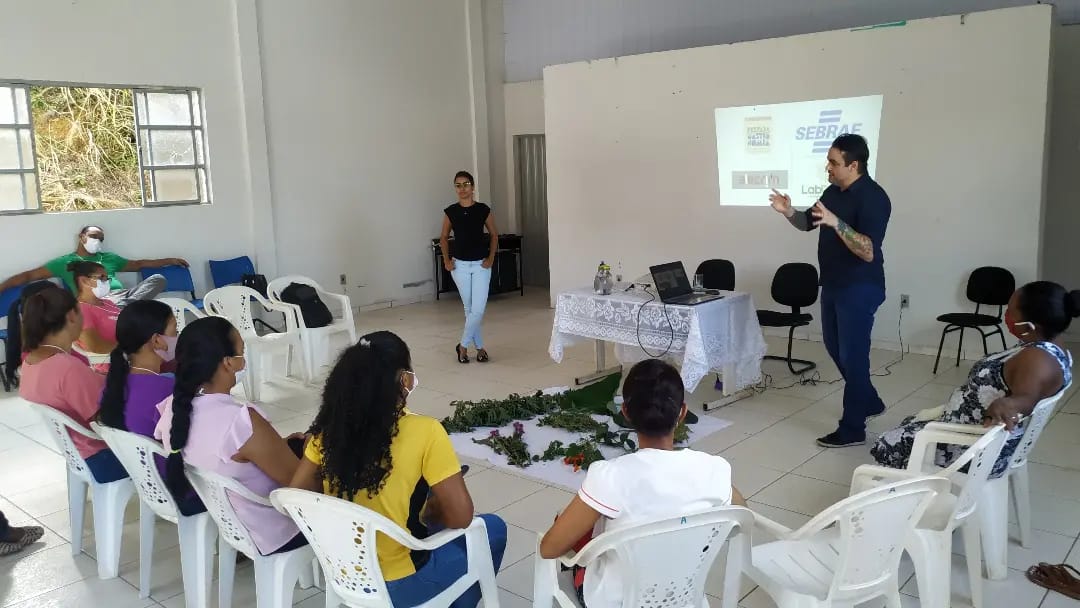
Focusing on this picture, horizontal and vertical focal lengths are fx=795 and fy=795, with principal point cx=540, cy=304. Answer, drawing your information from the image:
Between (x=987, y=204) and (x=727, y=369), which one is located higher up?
(x=987, y=204)

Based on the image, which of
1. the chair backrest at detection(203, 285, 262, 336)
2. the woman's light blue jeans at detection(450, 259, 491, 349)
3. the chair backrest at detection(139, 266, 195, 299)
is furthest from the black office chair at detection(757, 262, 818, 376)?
the chair backrest at detection(139, 266, 195, 299)

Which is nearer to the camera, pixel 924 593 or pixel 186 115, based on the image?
pixel 924 593

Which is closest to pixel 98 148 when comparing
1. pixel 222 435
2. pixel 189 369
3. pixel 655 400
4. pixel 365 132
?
pixel 365 132

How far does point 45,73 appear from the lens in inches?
253

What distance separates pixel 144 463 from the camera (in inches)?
102

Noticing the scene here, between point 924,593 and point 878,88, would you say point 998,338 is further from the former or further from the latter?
point 924,593

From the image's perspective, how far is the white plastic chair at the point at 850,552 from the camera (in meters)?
1.94

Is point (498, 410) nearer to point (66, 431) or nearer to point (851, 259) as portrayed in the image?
point (851, 259)

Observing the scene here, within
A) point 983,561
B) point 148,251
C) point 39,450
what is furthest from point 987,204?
point 148,251

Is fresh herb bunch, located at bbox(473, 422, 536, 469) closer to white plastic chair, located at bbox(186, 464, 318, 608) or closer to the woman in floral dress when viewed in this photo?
white plastic chair, located at bbox(186, 464, 318, 608)

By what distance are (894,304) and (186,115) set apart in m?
6.48

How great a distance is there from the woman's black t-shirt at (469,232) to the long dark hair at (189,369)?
3788 millimetres

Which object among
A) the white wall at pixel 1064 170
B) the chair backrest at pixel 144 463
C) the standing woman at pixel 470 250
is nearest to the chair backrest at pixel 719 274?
the standing woman at pixel 470 250

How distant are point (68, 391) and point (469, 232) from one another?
3.52 meters
